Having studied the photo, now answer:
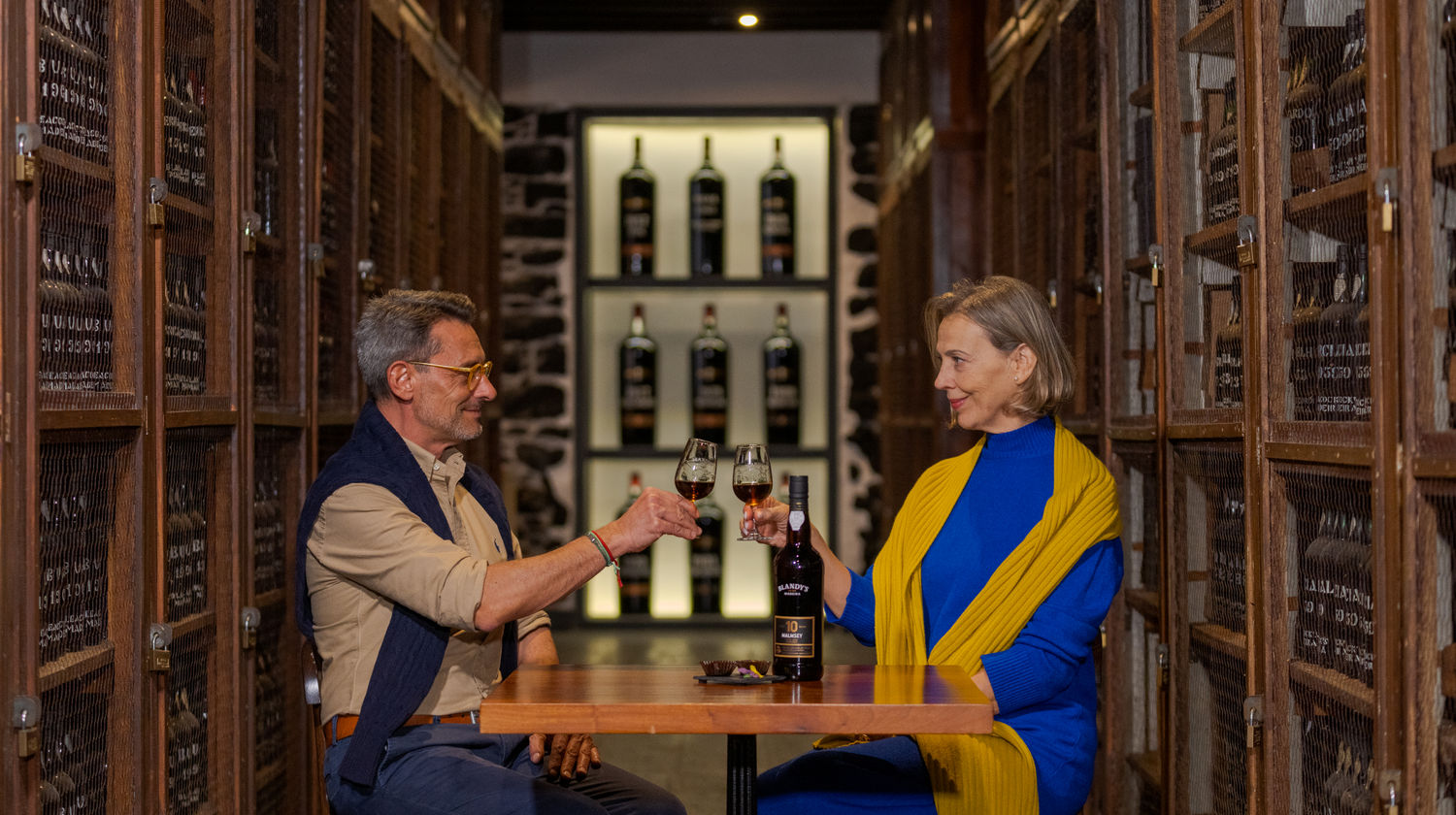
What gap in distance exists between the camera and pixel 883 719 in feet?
5.49

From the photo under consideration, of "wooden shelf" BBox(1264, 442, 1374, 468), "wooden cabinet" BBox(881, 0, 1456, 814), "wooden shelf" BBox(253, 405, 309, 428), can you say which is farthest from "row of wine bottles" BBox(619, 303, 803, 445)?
"wooden shelf" BBox(1264, 442, 1374, 468)

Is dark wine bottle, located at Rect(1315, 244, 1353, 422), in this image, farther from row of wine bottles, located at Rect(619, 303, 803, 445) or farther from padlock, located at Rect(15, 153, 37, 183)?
row of wine bottles, located at Rect(619, 303, 803, 445)

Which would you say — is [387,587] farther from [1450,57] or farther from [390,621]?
[1450,57]

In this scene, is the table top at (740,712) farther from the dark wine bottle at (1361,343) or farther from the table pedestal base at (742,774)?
the dark wine bottle at (1361,343)

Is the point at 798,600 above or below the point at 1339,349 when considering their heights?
below

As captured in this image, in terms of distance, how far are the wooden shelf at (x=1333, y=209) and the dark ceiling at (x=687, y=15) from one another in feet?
13.5

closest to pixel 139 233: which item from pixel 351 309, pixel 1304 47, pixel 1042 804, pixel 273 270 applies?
pixel 273 270

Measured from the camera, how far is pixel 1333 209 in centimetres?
191

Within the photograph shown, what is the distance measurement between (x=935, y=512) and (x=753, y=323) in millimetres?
4339

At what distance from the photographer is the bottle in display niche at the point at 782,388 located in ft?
20.8

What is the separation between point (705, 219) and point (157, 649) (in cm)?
435

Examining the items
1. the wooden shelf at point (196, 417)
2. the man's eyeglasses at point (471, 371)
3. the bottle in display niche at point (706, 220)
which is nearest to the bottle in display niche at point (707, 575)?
the bottle in display niche at point (706, 220)

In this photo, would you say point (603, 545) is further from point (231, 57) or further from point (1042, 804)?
point (231, 57)

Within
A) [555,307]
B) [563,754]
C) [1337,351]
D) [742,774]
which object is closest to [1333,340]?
[1337,351]
